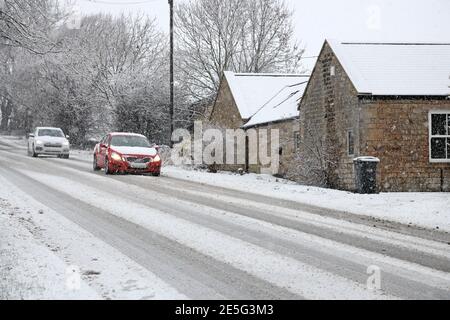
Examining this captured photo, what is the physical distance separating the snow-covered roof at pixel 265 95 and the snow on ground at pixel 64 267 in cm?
1631

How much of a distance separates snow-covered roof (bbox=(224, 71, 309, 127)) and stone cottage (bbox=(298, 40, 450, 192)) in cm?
371

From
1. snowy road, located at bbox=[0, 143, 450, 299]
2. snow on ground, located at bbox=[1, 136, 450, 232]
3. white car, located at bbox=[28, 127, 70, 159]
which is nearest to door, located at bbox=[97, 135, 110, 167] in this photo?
snow on ground, located at bbox=[1, 136, 450, 232]

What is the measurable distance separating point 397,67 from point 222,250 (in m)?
14.4

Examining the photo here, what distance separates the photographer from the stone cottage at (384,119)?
1811 centimetres

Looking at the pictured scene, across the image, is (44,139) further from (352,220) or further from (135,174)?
(352,220)

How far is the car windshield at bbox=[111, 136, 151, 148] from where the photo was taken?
21.4 metres

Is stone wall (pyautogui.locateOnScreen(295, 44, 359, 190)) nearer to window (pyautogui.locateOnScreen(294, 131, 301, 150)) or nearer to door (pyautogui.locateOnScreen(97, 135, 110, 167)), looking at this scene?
window (pyautogui.locateOnScreen(294, 131, 301, 150))

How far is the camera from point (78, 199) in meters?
12.4

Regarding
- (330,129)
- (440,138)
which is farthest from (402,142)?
(330,129)

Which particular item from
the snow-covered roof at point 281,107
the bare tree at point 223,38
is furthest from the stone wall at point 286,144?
the bare tree at point 223,38

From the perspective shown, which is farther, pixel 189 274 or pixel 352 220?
pixel 352 220

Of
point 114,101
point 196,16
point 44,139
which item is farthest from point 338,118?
point 196,16

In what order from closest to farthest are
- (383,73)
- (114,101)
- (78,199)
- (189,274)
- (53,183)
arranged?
(189,274)
(78,199)
(53,183)
(383,73)
(114,101)

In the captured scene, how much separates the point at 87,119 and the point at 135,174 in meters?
26.9
